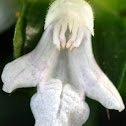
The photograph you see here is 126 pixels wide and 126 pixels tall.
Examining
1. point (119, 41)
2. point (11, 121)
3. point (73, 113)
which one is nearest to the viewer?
point (73, 113)

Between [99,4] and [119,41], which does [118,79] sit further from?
[99,4]

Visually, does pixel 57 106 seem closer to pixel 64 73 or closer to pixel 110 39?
pixel 64 73

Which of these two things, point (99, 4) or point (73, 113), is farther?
point (99, 4)

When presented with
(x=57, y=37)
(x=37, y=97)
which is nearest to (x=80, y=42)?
(x=57, y=37)

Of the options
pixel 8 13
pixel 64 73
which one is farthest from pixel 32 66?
pixel 8 13

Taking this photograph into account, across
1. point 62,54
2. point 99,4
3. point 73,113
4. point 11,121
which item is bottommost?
point 11,121

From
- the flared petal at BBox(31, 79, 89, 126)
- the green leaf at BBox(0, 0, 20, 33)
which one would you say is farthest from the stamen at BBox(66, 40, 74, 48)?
the green leaf at BBox(0, 0, 20, 33)

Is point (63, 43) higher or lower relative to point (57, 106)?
higher
